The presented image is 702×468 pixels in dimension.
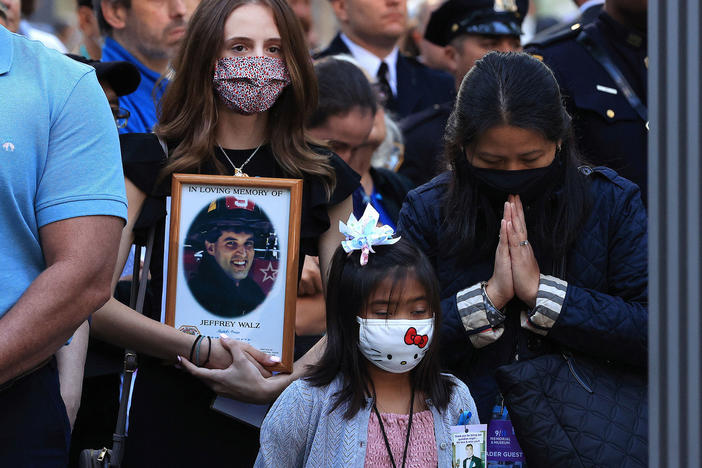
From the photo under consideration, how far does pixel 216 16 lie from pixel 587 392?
1.79m

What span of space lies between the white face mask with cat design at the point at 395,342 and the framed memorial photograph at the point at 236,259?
16.5 inches

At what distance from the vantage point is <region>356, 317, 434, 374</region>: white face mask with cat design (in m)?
3.18

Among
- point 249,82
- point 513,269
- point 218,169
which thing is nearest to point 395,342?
point 513,269

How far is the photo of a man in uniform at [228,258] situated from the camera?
3549 mm

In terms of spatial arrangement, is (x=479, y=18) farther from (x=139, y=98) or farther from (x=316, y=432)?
(x=316, y=432)

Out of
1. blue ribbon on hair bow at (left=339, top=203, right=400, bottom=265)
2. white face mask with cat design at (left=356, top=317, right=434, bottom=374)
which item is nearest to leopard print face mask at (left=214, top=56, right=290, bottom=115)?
blue ribbon on hair bow at (left=339, top=203, right=400, bottom=265)

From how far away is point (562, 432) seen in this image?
128 inches

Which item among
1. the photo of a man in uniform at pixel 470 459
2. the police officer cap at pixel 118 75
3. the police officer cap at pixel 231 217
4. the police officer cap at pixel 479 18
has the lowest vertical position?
the photo of a man in uniform at pixel 470 459

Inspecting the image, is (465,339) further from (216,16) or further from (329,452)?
(216,16)

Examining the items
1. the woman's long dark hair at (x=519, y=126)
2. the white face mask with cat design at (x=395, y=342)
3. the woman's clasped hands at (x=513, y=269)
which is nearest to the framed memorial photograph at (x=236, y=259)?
the white face mask with cat design at (x=395, y=342)

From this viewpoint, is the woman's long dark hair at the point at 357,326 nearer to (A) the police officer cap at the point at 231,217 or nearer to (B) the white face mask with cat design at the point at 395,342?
(B) the white face mask with cat design at the point at 395,342

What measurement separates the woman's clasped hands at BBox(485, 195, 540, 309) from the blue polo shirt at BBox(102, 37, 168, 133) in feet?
6.87
